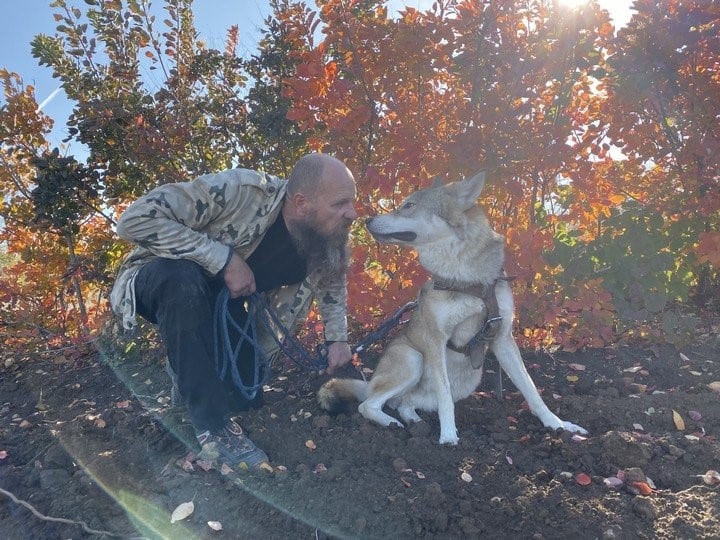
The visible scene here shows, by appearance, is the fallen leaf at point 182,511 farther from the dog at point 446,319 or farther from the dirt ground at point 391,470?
the dog at point 446,319

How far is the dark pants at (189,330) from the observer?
2777 mm

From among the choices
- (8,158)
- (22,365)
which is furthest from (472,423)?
(8,158)

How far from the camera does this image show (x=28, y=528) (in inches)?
87.1

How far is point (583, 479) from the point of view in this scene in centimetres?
242

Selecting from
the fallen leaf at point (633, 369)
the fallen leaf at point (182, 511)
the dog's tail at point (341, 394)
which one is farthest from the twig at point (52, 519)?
the fallen leaf at point (633, 369)

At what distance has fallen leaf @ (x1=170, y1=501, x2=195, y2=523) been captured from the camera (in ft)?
7.32

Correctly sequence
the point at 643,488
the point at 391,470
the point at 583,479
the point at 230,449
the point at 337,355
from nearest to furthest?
1. the point at 643,488
2. the point at 583,479
3. the point at 391,470
4. the point at 230,449
5. the point at 337,355

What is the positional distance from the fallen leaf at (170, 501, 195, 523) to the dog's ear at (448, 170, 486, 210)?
2.15m

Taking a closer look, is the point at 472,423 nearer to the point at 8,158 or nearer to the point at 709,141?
the point at 709,141

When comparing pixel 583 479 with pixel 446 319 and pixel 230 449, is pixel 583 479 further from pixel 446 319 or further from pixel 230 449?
pixel 230 449

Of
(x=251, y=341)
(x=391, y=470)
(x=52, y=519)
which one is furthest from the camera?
(x=251, y=341)

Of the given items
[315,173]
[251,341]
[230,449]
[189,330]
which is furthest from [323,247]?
[230,449]

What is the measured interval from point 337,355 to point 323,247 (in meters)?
0.70

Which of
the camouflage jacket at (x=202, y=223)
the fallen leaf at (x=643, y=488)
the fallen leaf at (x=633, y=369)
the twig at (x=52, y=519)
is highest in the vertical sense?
the camouflage jacket at (x=202, y=223)
